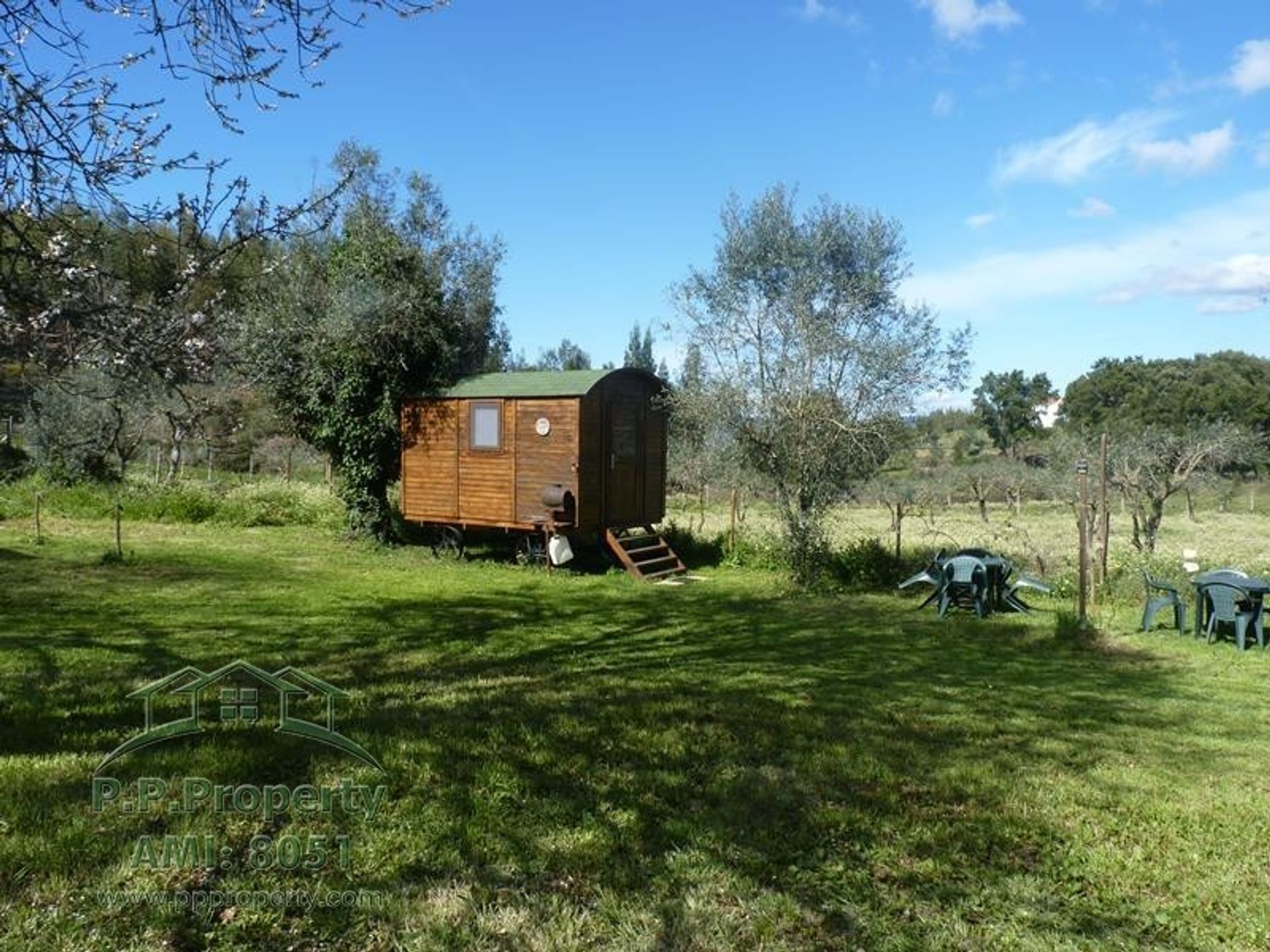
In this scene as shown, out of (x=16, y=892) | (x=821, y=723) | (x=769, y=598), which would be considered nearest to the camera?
(x=16, y=892)

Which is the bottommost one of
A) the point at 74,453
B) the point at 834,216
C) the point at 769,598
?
the point at 769,598

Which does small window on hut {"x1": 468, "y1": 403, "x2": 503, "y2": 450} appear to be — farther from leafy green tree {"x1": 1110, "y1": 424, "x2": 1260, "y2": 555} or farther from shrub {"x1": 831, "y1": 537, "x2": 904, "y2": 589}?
leafy green tree {"x1": 1110, "y1": 424, "x2": 1260, "y2": 555}

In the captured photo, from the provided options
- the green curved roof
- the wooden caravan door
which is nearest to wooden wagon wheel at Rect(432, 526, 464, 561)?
the green curved roof

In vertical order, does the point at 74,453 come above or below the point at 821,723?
above

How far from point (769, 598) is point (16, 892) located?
8954 millimetres

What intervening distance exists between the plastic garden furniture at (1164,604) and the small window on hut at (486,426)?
356 inches

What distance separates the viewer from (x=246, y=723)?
169 inches

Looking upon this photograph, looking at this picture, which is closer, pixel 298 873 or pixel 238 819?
pixel 298 873

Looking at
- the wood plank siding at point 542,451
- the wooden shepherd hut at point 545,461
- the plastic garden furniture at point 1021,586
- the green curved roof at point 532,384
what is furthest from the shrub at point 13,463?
the plastic garden furniture at point 1021,586

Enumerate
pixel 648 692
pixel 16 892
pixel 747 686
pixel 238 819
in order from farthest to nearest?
pixel 747 686 → pixel 648 692 → pixel 238 819 → pixel 16 892

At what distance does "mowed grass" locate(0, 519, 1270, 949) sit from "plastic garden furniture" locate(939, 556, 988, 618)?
6.30ft

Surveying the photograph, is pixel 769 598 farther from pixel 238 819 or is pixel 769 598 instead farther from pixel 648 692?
pixel 238 819

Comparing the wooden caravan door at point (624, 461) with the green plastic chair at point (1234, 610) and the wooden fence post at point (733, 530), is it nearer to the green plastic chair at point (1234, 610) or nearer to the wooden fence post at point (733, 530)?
the wooden fence post at point (733, 530)

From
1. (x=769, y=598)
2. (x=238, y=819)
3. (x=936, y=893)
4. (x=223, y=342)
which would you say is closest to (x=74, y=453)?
(x=769, y=598)
